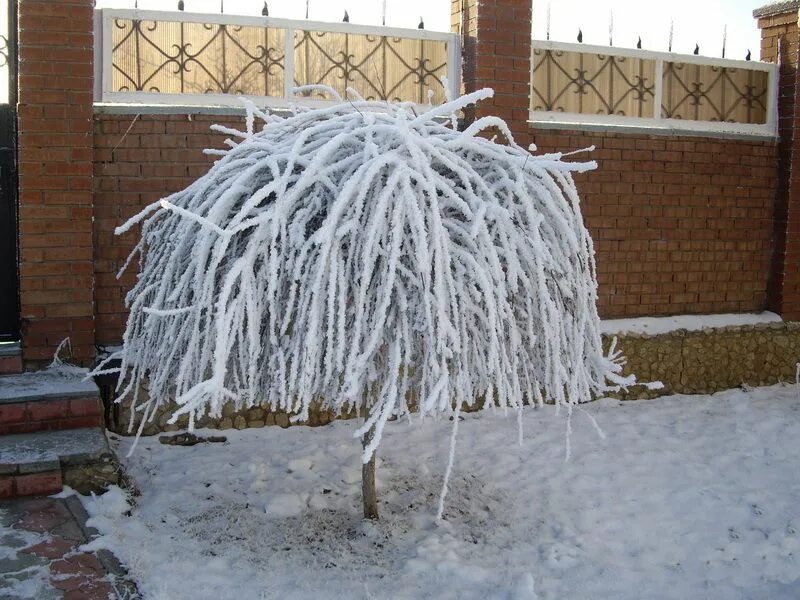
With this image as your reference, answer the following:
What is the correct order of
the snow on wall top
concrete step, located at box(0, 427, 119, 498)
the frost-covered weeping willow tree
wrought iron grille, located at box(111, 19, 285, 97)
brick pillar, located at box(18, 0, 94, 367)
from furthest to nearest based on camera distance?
1. the snow on wall top
2. wrought iron grille, located at box(111, 19, 285, 97)
3. brick pillar, located at box(18, 0, 94, 367)
4. concrete step, located at box(0, 427, 119, 498)
5. the frost-covered weeping willow tree

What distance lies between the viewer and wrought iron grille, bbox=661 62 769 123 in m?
6.72

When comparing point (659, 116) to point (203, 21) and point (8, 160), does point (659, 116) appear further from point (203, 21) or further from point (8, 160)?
point (8, 160)

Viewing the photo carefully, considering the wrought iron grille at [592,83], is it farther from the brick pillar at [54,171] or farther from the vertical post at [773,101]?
the brick pillar at [54,171]

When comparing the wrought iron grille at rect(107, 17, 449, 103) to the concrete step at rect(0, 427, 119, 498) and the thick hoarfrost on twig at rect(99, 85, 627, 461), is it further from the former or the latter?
the concrete step at rect(0, 427, 119, 498)

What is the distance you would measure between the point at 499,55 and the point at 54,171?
10.6ft

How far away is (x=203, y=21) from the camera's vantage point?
5.39m

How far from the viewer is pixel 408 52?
19.4 ft

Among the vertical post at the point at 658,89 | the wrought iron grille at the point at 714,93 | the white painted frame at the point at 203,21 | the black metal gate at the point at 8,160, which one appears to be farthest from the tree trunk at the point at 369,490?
the wrought iron grille at the point at 714,93

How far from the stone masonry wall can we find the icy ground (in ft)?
2.19

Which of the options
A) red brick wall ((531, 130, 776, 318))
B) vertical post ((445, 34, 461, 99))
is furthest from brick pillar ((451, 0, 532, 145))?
red brick wall ((531, 130, 776, 318))

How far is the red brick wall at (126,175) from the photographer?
5.19 metres

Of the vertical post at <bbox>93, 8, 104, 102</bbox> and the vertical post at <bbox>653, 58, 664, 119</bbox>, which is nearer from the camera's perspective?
the vertical post at <bbox>93, 8, 104, 102</bbox>

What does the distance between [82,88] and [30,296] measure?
1344 mm

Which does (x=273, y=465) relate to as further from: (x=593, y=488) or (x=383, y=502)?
(x=593, y=488)
